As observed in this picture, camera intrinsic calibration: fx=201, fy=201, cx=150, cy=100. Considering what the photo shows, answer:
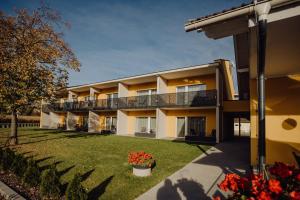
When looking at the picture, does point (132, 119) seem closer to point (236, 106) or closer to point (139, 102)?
point (139, 102)

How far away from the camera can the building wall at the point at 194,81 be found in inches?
726

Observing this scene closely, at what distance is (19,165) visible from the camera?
21.0ft

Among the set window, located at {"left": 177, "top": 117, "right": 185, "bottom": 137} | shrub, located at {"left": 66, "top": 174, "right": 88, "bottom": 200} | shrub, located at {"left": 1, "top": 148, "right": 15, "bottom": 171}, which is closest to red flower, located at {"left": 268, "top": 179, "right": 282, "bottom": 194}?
shrub, located at {"left": 66, "top": 174, "right": 88, "bottom": 200}

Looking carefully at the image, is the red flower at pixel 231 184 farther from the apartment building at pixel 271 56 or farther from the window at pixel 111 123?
the window at pixel 111 123

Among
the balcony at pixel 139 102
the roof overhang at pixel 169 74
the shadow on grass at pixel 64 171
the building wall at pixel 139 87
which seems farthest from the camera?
the building wall at pixel 139 87

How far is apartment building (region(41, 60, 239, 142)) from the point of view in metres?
17.1

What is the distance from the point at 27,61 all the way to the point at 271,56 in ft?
41.9

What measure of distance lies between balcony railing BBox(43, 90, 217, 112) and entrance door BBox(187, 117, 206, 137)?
230 centimetres

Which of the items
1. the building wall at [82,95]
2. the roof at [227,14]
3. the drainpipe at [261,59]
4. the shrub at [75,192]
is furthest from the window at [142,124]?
the drainpipe at [261,59]

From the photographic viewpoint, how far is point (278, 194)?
221cm

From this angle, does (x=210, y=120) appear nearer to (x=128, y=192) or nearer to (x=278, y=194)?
(x=128, y=192)

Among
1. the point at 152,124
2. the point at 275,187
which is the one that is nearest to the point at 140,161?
the point at 275,187

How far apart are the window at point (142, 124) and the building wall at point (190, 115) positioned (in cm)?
305

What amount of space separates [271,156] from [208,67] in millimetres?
10062
